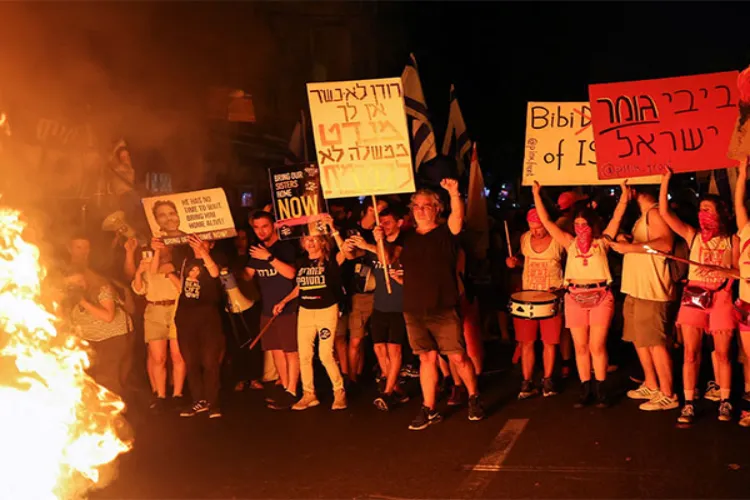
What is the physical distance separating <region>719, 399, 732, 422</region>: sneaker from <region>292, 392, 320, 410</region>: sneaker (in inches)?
134

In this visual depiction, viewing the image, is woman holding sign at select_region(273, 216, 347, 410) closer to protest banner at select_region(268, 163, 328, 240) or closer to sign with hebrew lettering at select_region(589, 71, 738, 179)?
protest banner at select_region(268, 163, 328, 240)

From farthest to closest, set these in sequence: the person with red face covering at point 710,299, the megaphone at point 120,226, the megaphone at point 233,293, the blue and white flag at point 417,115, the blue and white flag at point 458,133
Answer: the blue and white flag at point 458,133
the blue and white flag at point 417,115
the megaphone at point 120,226
the megaphone at point 233,293
the person with red face covering at point 710,299

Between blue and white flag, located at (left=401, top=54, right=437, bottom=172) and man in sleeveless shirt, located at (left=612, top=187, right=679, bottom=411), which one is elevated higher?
blue and white flag, located at (left=401, top=54, right=437, bottom=172)

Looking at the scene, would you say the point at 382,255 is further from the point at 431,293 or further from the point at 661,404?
the point at 661,404

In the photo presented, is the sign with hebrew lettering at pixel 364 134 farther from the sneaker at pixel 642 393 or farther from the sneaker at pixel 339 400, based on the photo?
the sneaker at pixel 642 393

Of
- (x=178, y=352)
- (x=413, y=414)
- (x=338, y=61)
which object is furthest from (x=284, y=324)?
(x=338, y=61)

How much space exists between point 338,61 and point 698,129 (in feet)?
58.4

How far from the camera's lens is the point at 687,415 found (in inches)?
248

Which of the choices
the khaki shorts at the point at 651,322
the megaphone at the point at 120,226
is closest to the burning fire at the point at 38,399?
the megaphone at the point at 120,226

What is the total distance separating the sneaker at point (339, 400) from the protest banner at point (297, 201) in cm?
145

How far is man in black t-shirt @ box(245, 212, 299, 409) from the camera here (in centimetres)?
768

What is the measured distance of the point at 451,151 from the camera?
34.8 feet

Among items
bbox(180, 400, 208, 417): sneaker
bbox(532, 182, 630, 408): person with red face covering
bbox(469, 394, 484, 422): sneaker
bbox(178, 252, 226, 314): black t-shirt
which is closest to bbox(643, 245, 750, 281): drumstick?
bbox(532, 182, 630, 408): person with red face covering

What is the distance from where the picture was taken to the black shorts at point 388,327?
7297 millimetres
